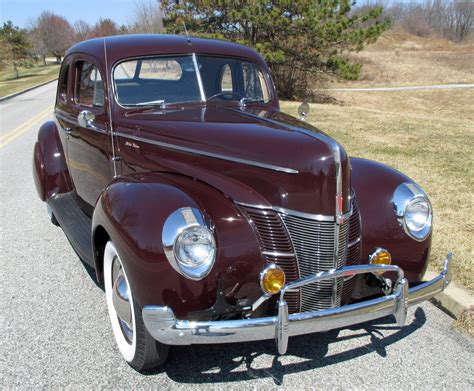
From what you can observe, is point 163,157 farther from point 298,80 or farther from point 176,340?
point 298,80

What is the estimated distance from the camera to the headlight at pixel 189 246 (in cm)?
229

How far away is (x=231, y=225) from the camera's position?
2.50 metres

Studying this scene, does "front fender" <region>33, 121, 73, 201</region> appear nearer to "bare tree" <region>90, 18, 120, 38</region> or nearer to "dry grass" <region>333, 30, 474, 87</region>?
"dry grass" <region>333, 30, 474, 87</region>

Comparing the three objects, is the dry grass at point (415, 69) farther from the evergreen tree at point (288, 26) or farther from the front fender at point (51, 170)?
the front fender at point (51, 170)

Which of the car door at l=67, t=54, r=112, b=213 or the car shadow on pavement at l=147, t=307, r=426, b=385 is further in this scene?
the car door at l=67, t=54, r=112, b=213

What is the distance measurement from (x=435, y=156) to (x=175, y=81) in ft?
18.7

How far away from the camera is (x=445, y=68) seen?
34.8 m

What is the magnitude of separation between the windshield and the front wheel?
1.28 meters

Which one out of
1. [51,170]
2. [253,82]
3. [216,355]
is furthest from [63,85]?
[216,355]

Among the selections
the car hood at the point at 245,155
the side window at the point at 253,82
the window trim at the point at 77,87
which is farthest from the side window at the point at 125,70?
the side window at the point at 253,82

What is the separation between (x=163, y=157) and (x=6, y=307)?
1715mm

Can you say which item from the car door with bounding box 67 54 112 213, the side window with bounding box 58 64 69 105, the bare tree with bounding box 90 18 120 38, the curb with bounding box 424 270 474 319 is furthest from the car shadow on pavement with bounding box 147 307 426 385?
the bare tree with bounding box 90 18 120 38

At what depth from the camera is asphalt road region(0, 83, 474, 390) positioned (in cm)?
264

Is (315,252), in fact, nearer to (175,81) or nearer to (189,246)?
(189,246)
